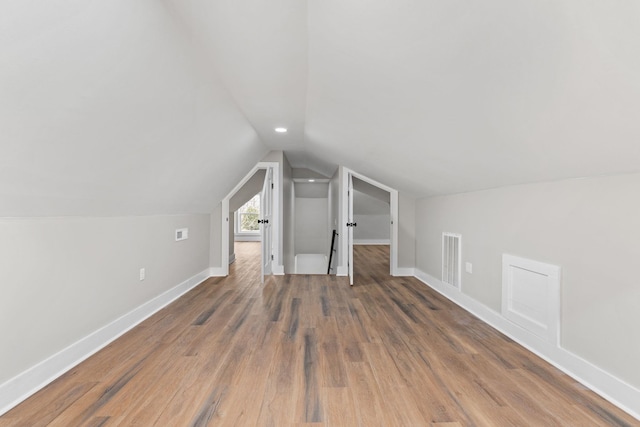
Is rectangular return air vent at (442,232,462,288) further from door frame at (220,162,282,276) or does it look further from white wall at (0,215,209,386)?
white wall at (0,215,209,386)

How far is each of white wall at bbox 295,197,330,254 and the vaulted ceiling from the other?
6.05 meters

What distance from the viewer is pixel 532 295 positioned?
2436 mm

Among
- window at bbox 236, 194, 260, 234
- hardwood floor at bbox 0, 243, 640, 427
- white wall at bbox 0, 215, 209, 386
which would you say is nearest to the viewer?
hardwood floor at bbox 0, 243, 640, 427

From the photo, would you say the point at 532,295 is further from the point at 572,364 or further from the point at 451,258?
the point at 451,258

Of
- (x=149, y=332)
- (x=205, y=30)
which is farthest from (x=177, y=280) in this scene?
(x=205, y=30)

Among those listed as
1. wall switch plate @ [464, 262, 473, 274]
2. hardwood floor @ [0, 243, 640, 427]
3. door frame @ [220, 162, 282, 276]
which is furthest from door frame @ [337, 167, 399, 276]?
hardwood floor @ [0, 243, 640, 427]

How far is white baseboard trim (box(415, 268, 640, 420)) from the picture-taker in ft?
5.58

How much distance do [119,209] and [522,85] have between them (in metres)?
2.90

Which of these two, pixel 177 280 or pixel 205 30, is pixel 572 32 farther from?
pixel 177 280

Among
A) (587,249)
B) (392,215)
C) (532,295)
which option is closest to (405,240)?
(392,215)

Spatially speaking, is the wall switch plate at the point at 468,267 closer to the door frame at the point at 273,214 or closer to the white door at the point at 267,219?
the white door at the point at 267,219

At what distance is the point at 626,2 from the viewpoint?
957 millimetres

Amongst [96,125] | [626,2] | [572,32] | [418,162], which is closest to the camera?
[626,2]

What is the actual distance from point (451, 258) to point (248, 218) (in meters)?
8.50
